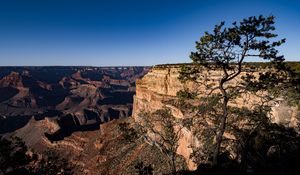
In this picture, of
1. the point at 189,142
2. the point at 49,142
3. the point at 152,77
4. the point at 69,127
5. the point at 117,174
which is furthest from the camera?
the point at 69,127

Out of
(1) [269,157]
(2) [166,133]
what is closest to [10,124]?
(2) [166,133]

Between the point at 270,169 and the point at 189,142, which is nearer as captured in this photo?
the point at 270,169

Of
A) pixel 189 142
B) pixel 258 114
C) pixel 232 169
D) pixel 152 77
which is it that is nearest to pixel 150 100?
pixel 152 77

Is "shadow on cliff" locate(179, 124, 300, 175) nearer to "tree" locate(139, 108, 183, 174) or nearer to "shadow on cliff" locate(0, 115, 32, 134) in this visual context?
"tree" locate(139, 108, 183, 174)

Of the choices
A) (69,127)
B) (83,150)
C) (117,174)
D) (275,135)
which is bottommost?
(69,127)

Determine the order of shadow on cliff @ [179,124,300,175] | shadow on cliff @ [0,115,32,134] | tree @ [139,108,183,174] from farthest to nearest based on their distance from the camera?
1. shadow on cliff @ [0,115,32,134]
2. tree @ [139,108,183,174]
3. shadow on cliff @ [179,124,300,175]

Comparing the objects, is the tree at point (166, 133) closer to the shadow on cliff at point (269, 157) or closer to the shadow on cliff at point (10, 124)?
the shadow on cliff at point (269, 157)

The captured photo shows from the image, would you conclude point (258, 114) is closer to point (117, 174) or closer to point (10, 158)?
point (10, 158)

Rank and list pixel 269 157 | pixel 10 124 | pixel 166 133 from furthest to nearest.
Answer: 1. pixel 10 124
2. pixel 166 133
3. pixel 269 157

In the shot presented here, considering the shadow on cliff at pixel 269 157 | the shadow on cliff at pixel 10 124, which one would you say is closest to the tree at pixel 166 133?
the shadow on cliff at pixel 269 157

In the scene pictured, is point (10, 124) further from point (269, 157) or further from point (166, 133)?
point (269, 157)

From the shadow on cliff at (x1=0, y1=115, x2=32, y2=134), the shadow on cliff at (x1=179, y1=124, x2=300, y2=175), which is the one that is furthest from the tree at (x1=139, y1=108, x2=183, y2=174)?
the shadow on cliff at (x1=0, y1=115, x2=32, y2=134)
